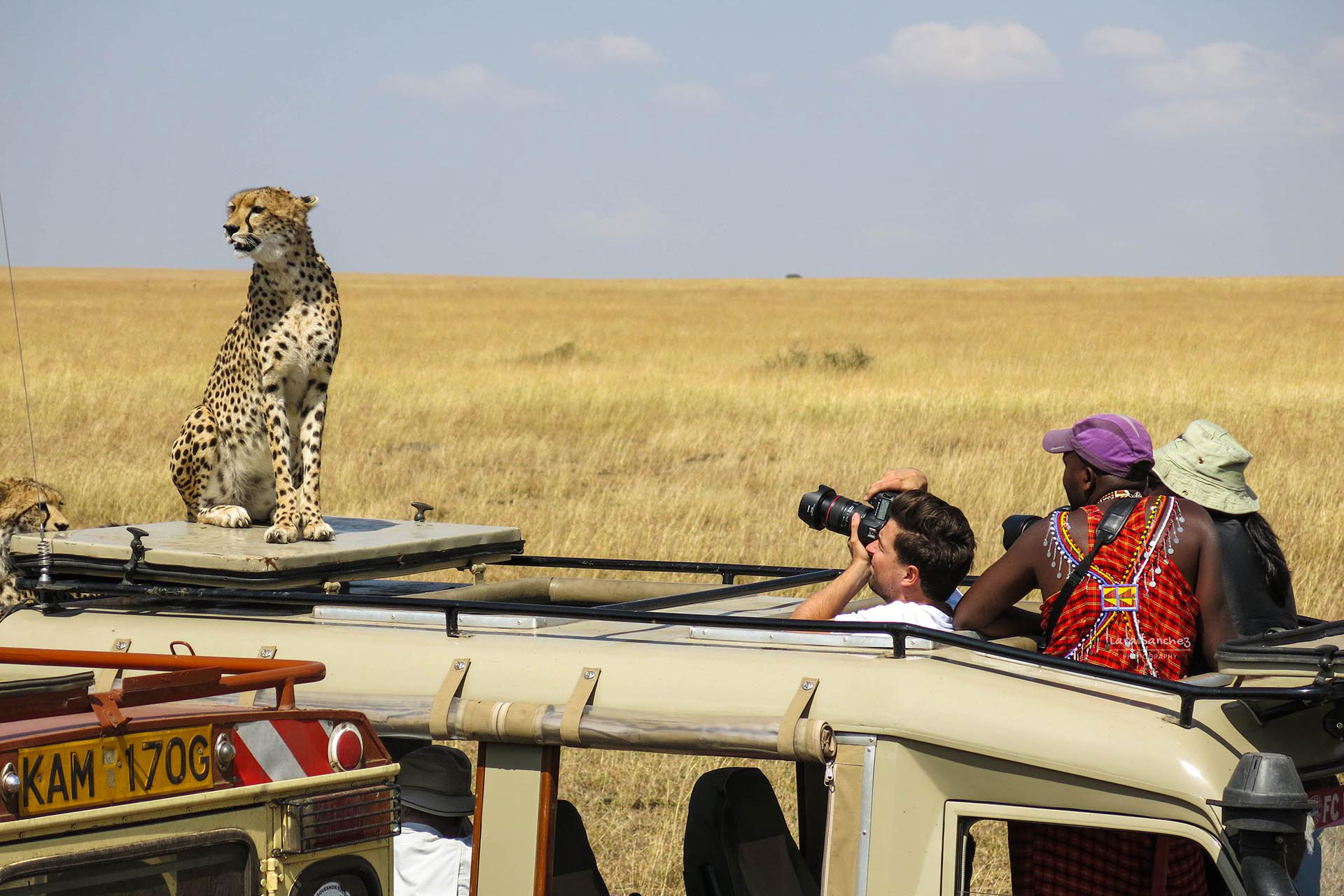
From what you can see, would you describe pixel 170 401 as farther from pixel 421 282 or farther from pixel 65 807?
pixel 421 282

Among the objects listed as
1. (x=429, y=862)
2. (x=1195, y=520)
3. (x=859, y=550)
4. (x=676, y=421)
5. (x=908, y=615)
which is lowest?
(x=676, y=421)

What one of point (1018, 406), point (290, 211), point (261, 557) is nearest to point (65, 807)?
point (261, 557)

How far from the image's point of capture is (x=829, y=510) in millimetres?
3980

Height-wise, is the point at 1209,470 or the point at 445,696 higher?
the point at 1209,470

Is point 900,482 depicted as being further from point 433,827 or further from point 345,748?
point 345,748

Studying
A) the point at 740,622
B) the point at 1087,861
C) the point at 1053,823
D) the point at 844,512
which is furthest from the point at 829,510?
the point at 1053,823

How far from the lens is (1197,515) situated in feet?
12.0

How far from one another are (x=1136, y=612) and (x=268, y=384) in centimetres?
294

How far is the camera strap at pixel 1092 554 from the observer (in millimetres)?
3551

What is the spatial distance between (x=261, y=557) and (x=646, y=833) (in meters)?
2.04

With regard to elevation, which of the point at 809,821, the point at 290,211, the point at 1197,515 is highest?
the point at 290,211

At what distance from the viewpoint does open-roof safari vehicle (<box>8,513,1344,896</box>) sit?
8.86ft

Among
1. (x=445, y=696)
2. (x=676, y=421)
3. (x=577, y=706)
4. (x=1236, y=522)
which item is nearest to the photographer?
(x=577, y=706)

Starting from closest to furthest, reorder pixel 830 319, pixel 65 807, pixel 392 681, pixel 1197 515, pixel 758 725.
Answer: pixel 65 807 → pixel 758 725 → pixel 392 681 → pixel 1197 515 → pixel 830 319
